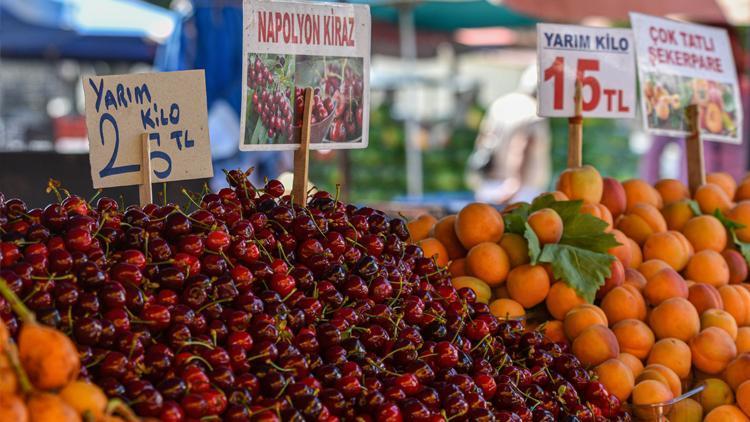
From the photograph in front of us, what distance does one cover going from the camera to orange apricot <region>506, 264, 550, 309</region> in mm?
2355

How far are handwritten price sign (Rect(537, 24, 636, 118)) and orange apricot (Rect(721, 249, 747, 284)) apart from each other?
2.01 feet

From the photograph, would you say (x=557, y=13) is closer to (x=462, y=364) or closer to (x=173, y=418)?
(x=462, y=364)

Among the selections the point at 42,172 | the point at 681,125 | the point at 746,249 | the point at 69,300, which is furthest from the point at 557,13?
the point at 69,300

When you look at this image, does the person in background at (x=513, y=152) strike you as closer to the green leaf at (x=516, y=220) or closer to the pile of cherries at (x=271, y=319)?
the green leaf at (x=516, y=220)

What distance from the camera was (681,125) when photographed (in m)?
3.31

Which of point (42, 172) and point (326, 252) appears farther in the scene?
point (42, 172)

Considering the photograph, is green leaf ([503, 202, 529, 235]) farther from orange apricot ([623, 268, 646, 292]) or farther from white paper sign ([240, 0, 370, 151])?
white paper sign ([240, 0, 370, 151])

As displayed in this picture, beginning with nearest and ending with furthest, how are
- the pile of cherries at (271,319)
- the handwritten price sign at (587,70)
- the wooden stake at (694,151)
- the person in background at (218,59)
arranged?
1. the pile of cherries at (271,319)
2. the handwritten price sign at (587,70)
3. the wooden stake at (694,151)
4. the person in background at (218,59)

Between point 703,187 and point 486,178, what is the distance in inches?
155

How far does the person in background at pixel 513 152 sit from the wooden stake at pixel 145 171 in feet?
14.6

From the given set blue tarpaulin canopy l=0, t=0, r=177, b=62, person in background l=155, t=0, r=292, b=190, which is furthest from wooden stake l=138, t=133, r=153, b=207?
blue tarpaulin canopy l=0, t=0, r=177, b=62

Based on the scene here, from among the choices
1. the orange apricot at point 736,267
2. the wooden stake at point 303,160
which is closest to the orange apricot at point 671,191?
the orange apricot at point 736,267

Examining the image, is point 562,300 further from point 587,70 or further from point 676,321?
point 587,70

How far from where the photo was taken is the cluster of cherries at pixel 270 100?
2182 mm
